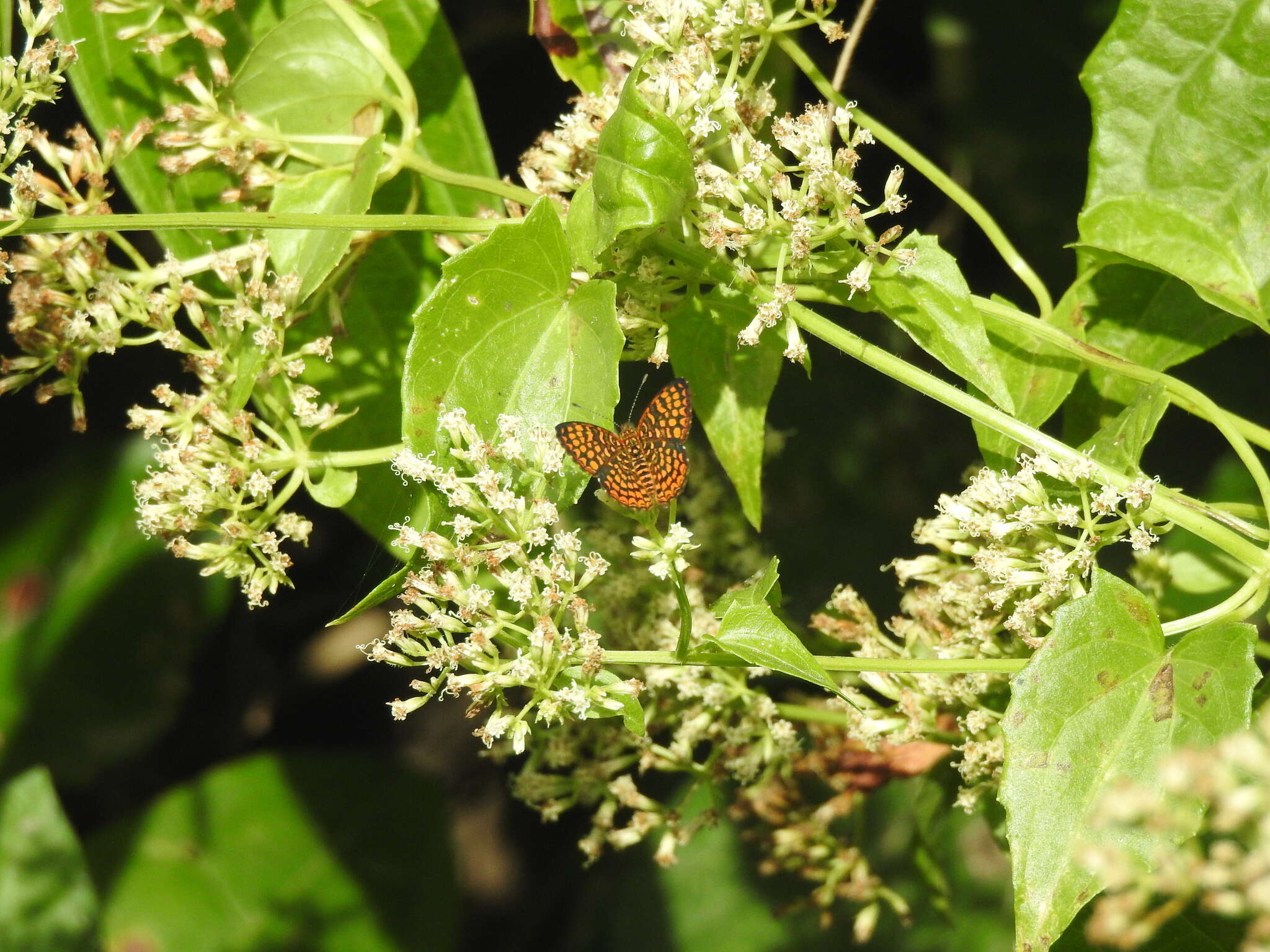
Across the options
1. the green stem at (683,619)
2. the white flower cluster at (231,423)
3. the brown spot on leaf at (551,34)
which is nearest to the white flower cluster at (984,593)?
the green stem at (683,619)

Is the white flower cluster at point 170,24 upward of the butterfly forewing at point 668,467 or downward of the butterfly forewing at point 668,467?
upward

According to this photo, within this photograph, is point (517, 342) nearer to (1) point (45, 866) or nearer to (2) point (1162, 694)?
(2) point (1162, 694)

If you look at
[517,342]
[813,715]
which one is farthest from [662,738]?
[517,342]

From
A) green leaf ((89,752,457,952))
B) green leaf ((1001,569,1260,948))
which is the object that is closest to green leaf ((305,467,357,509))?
green leaf ((1001,569,1260,948))

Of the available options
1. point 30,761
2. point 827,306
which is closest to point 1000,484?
point 827,306

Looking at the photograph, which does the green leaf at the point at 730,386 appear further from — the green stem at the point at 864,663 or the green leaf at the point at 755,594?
the green stem at the point at 864,663

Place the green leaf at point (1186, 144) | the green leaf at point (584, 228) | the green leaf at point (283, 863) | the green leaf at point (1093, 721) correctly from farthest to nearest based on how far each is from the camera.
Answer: the green leaf at point (283, 863) < the green leaf at point (1186, 144) < the green leaf at point (584, 228) < the green leaf at point (1093, 721)
